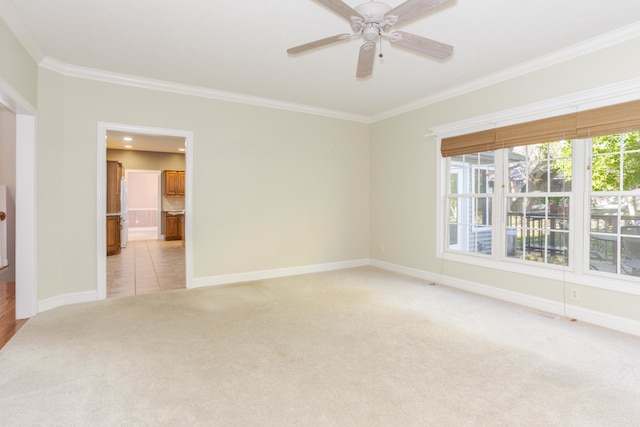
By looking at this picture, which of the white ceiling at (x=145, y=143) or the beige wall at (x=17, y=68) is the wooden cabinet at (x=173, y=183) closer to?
the white ceiling at (x=145, y=143)

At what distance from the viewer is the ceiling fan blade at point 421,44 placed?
91.0 inches

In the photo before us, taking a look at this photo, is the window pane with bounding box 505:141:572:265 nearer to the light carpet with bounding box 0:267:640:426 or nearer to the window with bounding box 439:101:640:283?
the window with bounding box 439:101:640:283

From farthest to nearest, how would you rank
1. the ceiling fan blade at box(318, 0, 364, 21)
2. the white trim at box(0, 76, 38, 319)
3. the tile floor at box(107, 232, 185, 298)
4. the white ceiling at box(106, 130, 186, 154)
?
the white ceiling at box(106, 130, 186, 154)
the tile floor at box(107, 232, 185, 298)
the white trim at box(0, 76, 38, 319)
the ceiling fan blade at box(318, 0, 364, 21)

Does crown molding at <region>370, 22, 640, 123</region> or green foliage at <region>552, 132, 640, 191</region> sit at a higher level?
crown molding at <region>370, 22, 640, 123</region>

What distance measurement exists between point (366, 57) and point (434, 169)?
8.89 ft

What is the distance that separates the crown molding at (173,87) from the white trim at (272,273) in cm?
248

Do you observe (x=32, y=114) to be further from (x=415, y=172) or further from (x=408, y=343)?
(x=415, y=172)

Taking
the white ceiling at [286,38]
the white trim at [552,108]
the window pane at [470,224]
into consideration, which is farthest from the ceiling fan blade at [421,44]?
the window pane at [470,224]

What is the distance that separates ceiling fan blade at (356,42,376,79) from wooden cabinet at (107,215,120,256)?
685cm

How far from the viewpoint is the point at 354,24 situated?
2168mm

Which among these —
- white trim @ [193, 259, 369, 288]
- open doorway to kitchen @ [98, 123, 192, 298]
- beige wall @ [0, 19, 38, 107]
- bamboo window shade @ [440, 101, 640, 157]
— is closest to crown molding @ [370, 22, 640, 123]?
bamboo window shade @ [440, 101, 640, 157]

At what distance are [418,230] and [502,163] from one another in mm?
1530

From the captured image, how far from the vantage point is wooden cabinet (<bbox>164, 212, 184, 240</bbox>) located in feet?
33.6

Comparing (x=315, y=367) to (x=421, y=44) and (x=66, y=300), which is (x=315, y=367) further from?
(x=66, y=300)
